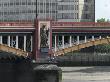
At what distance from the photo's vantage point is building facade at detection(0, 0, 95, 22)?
147875 mm

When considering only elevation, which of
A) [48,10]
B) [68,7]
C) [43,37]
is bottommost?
[43,37]

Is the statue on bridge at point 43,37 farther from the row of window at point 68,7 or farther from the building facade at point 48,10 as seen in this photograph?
the row of window at point 68,7

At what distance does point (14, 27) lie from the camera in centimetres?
9050

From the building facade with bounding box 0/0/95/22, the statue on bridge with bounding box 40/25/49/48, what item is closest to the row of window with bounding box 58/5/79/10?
the building facade with bounding box 0/0/95/22

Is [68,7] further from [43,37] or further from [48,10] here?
[43,37]

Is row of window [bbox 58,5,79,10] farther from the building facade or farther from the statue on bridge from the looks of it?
the statue on bridge

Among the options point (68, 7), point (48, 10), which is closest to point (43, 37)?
point (48, 10)

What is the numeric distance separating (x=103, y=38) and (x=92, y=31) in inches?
117

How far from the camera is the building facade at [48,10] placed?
485 feet

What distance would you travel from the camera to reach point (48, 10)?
149 meters

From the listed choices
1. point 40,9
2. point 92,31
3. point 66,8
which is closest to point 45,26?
point 92,31

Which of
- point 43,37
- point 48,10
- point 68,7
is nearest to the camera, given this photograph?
point 43,37

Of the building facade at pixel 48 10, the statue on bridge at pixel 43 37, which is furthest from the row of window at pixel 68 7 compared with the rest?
the statue on bridge at pixel 43 37

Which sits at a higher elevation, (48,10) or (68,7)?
(68,7)
